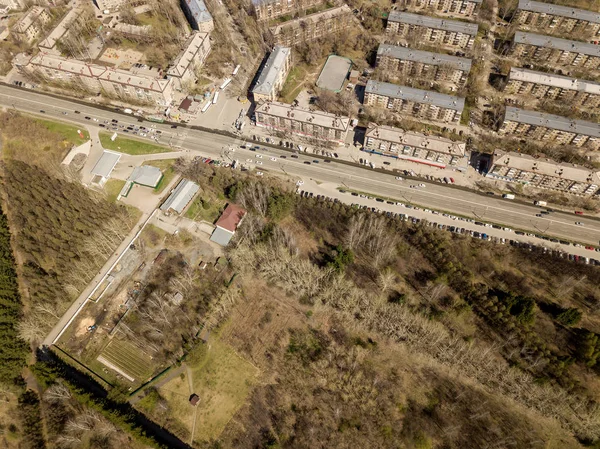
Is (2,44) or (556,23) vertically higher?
(556,23)

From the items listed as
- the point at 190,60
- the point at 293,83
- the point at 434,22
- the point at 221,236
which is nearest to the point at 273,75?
the point at 293,83

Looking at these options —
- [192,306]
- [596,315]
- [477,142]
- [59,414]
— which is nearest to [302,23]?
[477,142]

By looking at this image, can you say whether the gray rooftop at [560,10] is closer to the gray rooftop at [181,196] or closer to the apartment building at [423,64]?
the apartment building at [423,64]

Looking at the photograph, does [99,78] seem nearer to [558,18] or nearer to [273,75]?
[273,75]

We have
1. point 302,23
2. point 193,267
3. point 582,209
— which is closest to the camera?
point 193,267

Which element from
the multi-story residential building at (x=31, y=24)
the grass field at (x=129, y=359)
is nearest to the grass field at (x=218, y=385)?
the grass field at (x=129, y=359)

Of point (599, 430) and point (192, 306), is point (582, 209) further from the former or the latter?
point (192, 306)

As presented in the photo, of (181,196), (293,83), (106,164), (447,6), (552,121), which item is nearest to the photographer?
(181,196)
